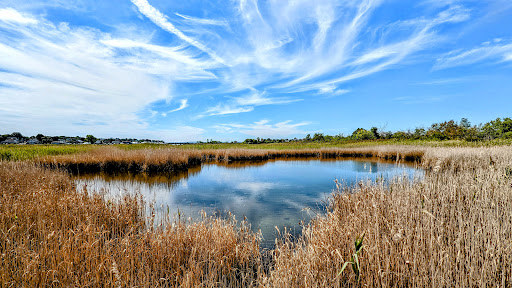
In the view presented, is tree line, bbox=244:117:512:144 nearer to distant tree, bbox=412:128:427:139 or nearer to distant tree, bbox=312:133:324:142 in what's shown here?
distant tree, bbox=412:128:427:139

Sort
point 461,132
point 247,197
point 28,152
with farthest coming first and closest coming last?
point 461,132, point 28,152, point 247,197

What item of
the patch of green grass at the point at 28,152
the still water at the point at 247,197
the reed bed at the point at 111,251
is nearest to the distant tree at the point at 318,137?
the still water at the point at 247,197

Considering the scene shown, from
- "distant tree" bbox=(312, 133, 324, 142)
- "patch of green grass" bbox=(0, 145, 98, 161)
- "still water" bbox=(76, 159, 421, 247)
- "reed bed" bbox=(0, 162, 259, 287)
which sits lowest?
"still water" bbox=(76, 159, 421, 247)

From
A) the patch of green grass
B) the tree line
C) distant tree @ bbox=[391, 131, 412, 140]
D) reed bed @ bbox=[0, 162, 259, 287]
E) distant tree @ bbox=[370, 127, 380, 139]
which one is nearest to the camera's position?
reed bed @ bbox=[0, 162, 259, 287]

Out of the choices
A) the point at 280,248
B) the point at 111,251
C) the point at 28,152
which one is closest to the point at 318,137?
the point at 28,152

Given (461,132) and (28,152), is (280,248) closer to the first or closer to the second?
(28,152)

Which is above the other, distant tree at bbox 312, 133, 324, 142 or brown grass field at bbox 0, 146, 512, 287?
distant tree at bbox 312, 133, 324, 142

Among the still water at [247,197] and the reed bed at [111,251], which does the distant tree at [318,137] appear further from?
the reed bed at [111,251]

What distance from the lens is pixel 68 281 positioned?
319cm

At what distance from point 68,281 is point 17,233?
2.82 m

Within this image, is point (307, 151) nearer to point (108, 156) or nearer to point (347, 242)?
point (108, 156)

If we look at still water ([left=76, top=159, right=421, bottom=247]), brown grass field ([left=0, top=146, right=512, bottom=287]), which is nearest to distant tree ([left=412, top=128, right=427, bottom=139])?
still water ([left=76, top=159, right=421, bottom=247])

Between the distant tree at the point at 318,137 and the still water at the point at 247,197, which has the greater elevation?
the distant tree at the point at 318,137

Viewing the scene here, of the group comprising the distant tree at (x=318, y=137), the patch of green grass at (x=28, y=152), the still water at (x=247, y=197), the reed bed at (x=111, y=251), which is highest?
the distant tree at (x=318, y=137)
